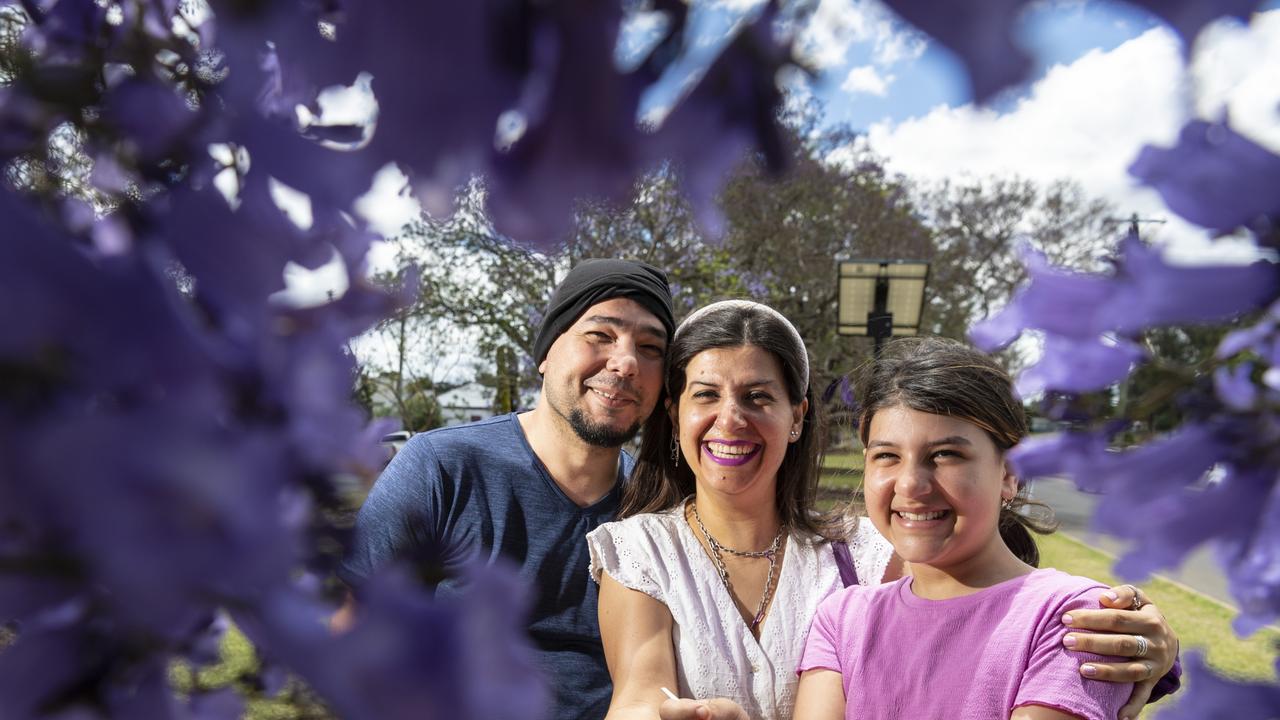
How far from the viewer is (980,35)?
0.32 m

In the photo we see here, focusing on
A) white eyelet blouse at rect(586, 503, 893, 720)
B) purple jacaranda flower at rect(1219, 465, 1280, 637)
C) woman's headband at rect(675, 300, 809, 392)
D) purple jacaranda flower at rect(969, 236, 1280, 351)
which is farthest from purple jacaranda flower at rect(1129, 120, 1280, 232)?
woman's headband at rect(675, 300, 809, 392)

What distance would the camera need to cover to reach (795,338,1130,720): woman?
1.79 m

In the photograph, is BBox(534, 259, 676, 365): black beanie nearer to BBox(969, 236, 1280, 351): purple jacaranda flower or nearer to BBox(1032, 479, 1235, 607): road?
BBox(1032, 479, 1235, 607): road

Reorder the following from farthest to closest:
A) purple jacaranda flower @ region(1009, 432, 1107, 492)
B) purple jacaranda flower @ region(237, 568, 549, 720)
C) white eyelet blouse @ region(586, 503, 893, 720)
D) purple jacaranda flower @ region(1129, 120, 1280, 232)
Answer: white eyelet blouse @ region(586, 503, 893, 720), purple jacaranda flower @ region(1009, 432, 1107, 492), purple jacaranda flower @ region(1129, 120, 1280, 232), purple jacaranda flower @ region(237, 568, 549, 720)

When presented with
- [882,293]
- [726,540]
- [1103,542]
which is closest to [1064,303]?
[1103,542]

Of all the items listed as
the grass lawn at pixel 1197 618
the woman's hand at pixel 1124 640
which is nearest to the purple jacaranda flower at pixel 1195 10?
the woman's hand at pixel 1124 640

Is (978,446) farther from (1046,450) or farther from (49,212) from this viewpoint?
(49,212)

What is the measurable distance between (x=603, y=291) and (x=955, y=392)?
4.22 ft

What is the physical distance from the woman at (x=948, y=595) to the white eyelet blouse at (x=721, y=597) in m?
0.09

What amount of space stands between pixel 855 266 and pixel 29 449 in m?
7.82

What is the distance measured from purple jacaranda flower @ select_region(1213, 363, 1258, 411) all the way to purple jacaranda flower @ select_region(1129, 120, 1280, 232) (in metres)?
0.09

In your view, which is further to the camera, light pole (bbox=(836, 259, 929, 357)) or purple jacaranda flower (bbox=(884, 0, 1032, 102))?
light pole (bbox=(836, 259, 929, 357))

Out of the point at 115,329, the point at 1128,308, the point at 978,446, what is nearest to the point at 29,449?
the point at 115,329

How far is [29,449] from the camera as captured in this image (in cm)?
27
